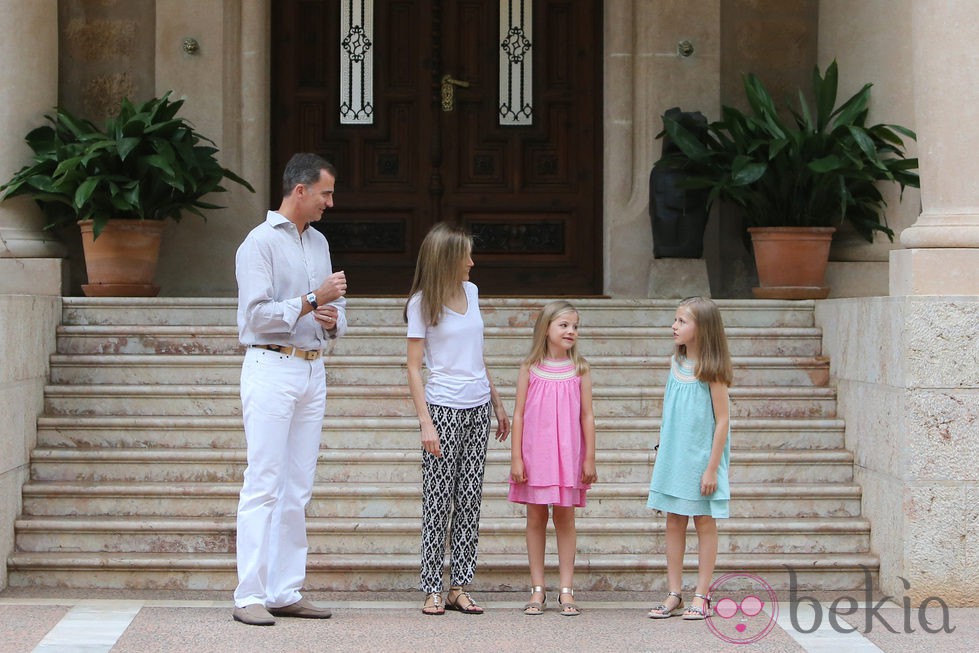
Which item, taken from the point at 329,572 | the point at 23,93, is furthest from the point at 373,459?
the point at 23,93

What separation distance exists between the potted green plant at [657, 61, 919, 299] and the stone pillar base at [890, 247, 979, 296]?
6.16 ft

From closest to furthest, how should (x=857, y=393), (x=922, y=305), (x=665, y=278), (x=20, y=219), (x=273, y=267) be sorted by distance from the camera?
(x=273, y=267) → (x=922, y=305) → (x=857, y=393) → (x=20, y=219) → (x=665, y=278)

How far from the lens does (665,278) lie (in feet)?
30.0

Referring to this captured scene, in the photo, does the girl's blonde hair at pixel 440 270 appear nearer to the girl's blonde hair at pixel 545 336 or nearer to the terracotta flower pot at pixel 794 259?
the girl's blonde hair at pixel 545 336

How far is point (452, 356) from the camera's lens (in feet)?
17.7

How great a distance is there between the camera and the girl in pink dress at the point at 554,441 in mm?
5422

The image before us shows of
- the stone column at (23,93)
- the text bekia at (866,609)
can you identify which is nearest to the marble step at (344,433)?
the text bekia at (866,609)

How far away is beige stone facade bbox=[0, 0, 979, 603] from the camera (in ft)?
19.3

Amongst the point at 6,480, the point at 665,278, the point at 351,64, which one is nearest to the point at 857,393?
the point at 665,278

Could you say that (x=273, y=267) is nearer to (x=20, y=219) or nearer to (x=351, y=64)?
(x=20, y=219)

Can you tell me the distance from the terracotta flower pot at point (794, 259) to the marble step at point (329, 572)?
276 cm

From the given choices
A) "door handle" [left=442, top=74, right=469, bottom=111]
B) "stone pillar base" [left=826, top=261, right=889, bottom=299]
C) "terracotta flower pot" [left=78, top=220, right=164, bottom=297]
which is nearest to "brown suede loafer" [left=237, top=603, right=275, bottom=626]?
"terracotta flower pot" [left=78, top=220, right=164, bottom=297]

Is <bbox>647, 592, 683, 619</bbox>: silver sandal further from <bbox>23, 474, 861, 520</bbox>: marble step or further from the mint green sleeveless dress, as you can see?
<bbox>23, 474, 861, 520</bbox>: marble step

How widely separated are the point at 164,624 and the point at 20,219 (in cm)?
393
